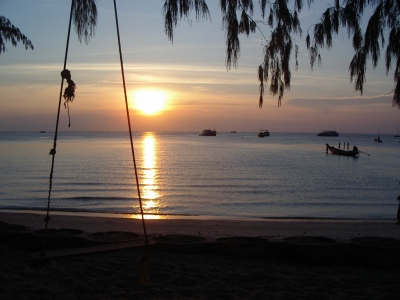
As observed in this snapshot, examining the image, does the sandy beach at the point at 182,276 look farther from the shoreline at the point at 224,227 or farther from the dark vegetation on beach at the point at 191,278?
the shoreline at the point at 224,227

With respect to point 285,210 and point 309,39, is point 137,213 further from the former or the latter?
point 309,39

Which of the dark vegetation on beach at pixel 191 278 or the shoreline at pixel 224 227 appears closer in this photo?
the dark vegetation on beach at pixel 191 278

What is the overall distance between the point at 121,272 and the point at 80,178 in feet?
69.4

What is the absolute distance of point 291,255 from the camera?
5805mm

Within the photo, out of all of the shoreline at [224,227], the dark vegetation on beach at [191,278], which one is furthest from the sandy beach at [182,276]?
the shoreline at [224,227]

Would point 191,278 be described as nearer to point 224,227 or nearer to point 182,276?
point 182,276

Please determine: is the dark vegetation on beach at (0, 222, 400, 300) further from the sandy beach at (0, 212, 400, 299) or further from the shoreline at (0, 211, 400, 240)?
the shoreline at (0, 211, 400, 240)

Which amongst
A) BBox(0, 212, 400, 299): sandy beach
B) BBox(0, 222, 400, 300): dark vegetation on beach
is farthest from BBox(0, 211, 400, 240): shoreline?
BBox(0, 222, 400, 300): dark vegetation on beach

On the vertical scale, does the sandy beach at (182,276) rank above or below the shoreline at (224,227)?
above

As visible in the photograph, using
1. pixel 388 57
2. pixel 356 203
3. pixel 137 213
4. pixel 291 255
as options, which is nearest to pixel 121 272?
pixel 291 255

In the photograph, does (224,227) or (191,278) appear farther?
(224,227)

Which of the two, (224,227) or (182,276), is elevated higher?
(182,276)

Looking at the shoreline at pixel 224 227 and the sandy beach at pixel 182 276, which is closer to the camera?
the sandy beach at pixel 182 276

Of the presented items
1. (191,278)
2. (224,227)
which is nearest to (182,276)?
(191,278)
